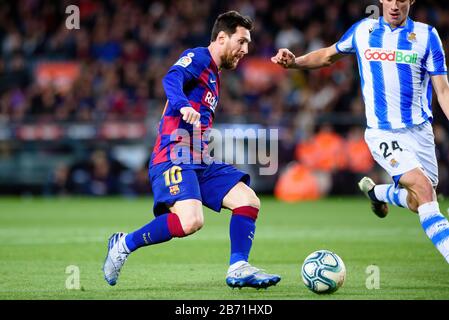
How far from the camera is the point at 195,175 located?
668 cm

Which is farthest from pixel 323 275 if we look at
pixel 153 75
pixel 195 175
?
pixel 153 75

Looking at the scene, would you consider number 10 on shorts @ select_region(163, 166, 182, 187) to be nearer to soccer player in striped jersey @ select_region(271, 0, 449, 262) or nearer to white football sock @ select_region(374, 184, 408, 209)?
soccer player in striped jersey @ select_region(271, 0, 449, 262)

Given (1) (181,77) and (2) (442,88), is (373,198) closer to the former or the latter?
(2) (442,88)

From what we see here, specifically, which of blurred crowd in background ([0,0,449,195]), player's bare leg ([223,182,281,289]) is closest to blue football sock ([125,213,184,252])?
player's bare leg ([223,182,281,289])

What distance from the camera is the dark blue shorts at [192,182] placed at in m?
6.57

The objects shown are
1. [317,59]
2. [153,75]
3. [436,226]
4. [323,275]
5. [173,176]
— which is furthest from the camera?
[153,75]

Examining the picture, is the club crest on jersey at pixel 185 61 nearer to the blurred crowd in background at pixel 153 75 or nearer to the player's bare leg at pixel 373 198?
the player's bare leg at pixel 373 198

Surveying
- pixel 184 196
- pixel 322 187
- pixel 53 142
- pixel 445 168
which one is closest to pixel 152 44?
pixel 53 142

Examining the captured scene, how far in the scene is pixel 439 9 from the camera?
20.2 meters

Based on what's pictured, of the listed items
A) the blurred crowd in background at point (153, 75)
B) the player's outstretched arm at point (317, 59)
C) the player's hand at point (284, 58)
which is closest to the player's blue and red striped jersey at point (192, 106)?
the player's hand at point (284, 58)

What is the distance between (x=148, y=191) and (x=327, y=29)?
5.96 meters

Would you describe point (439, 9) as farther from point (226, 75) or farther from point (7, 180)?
point (7, 180)

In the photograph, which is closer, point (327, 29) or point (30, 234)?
point (30, 234)

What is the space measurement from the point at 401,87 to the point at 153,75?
13203 millimetres
